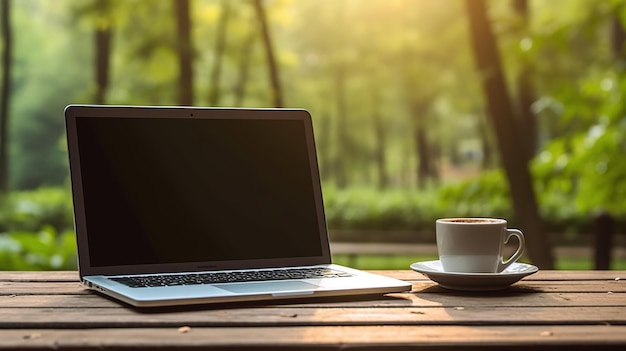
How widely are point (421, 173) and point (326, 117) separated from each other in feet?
14.5

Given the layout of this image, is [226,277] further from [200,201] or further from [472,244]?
[472,244]

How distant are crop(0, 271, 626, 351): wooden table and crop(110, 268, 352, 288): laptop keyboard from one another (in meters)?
0.09

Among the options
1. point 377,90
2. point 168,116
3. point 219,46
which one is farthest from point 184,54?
point 377,90

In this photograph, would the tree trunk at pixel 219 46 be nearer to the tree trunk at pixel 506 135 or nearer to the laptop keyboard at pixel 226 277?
the tree trunk at pixel 506 135

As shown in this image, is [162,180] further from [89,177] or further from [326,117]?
[326,117]

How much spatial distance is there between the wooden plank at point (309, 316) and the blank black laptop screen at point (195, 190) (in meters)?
0.30

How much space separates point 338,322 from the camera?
4.39ft

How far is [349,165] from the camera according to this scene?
26922 mm

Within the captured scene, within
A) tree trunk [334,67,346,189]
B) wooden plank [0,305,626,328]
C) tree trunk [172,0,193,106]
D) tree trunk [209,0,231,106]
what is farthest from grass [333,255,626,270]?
tree trunk [334,67,346,189]

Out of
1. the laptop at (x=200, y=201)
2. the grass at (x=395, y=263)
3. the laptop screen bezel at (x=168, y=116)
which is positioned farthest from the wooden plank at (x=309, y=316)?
the grass at (x=395, y=263)

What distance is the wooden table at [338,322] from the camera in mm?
1190

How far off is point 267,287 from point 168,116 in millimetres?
508

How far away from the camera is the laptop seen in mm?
1690

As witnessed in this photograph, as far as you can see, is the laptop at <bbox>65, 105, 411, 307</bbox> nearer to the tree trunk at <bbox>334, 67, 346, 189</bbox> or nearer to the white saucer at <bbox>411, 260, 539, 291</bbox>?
the white saucer at <bbox>411, 260, 539, 291</bbox>
